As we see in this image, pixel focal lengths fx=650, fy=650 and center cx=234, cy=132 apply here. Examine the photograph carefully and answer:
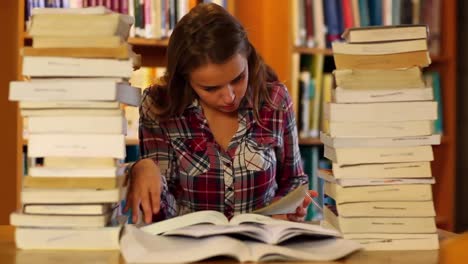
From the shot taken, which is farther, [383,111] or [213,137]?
[213,137]

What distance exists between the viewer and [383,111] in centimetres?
119

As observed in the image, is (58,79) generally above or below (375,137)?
above

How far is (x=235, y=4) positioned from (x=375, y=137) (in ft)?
5.41

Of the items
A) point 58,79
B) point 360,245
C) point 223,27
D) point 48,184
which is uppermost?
point 223,27

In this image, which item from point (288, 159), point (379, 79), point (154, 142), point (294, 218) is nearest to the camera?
point (379, 79)

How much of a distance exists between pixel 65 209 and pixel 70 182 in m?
0.05

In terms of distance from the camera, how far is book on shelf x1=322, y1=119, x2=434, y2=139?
1.19 metres

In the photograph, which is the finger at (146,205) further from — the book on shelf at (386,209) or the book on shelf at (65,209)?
the book on shelf at (386,209)

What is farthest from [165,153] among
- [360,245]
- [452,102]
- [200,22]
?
[452,102]

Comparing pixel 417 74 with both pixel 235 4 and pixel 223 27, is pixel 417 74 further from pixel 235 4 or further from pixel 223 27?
pixel 235 4

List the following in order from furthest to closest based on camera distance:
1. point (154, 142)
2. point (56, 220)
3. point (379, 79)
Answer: point (154, 142)
point (379, 79)
point (56, 220)

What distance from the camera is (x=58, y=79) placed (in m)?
1.12

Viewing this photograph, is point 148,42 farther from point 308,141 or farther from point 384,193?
point 384,193

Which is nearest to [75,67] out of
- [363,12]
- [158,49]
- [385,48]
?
[385,48]
